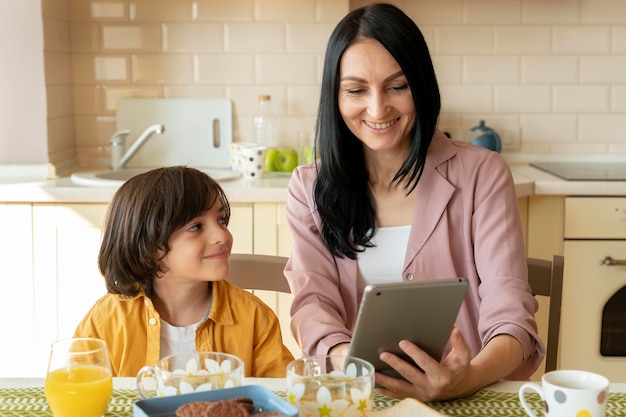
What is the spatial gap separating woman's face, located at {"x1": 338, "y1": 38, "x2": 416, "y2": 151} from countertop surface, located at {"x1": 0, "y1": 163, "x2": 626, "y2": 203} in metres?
1.09

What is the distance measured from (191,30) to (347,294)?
182 centimetres

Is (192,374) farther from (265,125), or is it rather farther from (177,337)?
(265,125)

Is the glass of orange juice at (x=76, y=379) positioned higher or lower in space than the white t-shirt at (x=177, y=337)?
higher

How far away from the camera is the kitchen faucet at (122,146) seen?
10.5 ft

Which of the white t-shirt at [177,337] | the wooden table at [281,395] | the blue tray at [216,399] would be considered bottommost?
the white t-shirt at [177,337]

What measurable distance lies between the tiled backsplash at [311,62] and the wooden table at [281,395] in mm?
2042

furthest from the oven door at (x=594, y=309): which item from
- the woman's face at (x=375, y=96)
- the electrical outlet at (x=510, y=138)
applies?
the woman's face at (x=375, y=96)

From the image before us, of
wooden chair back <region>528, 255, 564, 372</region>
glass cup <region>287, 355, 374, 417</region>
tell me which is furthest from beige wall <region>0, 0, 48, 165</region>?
glass cup <region>287, 355, 374, 417</region>

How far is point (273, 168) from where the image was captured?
10.6 ft

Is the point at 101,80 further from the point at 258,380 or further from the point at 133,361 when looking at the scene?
the point at 258,380

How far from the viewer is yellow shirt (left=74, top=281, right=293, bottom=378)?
1.65 m

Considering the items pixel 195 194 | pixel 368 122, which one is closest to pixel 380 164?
pixel 368 122

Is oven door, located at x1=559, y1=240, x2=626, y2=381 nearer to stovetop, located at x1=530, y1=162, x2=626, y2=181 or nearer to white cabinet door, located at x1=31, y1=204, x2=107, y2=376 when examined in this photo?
stovetop, located at x1=530, y1=162, x2=626, y2=181

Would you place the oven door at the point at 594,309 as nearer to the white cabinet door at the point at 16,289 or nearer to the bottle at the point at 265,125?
the bottle at the point at 265,125
